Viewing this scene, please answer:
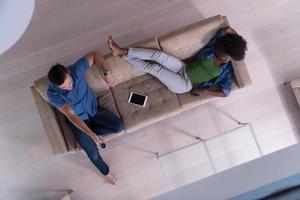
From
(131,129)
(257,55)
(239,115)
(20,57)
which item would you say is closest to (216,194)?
(131,129)

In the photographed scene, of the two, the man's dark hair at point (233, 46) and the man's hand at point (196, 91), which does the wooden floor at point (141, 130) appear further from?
the man's dark hair at point (233, 46)

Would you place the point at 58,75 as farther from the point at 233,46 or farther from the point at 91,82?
the point at 233,46

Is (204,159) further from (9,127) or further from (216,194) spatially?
(9,127)

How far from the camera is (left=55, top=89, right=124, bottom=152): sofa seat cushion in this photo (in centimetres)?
281

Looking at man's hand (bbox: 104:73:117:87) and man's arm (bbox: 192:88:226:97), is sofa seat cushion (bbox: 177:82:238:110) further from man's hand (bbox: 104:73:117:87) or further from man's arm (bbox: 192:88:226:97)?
man's hand (bbox: 104:73:117:87)

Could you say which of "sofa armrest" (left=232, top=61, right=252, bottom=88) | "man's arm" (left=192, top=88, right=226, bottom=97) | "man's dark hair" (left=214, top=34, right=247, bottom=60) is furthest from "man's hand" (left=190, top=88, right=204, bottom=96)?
"man's dark hair" (left=214, top=34, right=247, bottom=60)

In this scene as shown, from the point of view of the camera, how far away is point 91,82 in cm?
277

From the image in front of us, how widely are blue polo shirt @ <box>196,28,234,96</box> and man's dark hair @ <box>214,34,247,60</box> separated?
0.45ft

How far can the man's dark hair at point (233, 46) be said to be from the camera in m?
2.54

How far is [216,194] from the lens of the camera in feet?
5.52

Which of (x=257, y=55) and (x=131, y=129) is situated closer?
(x=131, y=129)

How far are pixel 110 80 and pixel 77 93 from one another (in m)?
0.36

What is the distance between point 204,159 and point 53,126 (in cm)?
146

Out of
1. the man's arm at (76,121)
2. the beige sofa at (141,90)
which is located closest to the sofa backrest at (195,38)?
the beige sofa at (141,90)
